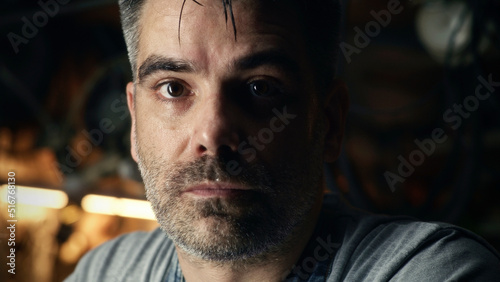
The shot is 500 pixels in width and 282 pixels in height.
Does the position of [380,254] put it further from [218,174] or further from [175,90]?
[175,90]

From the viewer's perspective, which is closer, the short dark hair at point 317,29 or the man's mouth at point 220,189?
the man's mouth at point 220,189

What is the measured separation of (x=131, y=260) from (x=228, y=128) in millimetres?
584

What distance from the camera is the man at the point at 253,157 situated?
83cm

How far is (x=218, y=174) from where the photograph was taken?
2.70 feet

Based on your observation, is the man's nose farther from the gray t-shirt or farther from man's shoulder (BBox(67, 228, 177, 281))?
man's shoulder (BBox(67, 228, 177, 281))

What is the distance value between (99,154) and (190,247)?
158 cm

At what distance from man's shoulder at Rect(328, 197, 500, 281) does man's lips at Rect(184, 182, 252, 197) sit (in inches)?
9.3

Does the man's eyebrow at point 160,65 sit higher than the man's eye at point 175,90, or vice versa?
the man's eyebrow at point 160,65

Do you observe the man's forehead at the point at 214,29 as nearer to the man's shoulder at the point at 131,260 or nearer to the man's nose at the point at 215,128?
the man's nose at the point at 215,128

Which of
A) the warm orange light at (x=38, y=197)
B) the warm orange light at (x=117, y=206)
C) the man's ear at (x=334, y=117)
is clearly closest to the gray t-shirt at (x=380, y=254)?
the man's ear at (x=334, y=117)

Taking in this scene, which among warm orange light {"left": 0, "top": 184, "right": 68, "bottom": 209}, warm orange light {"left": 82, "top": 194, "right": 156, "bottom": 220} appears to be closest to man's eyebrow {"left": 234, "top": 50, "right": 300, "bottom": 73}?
warm orange light {"left": 82, "top": 194, "right": 156, "bottom": 220}

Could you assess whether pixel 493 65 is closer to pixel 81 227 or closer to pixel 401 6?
pixel 401 6

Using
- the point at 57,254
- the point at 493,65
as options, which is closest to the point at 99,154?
the point at 57,254

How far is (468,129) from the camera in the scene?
5.50 feet
